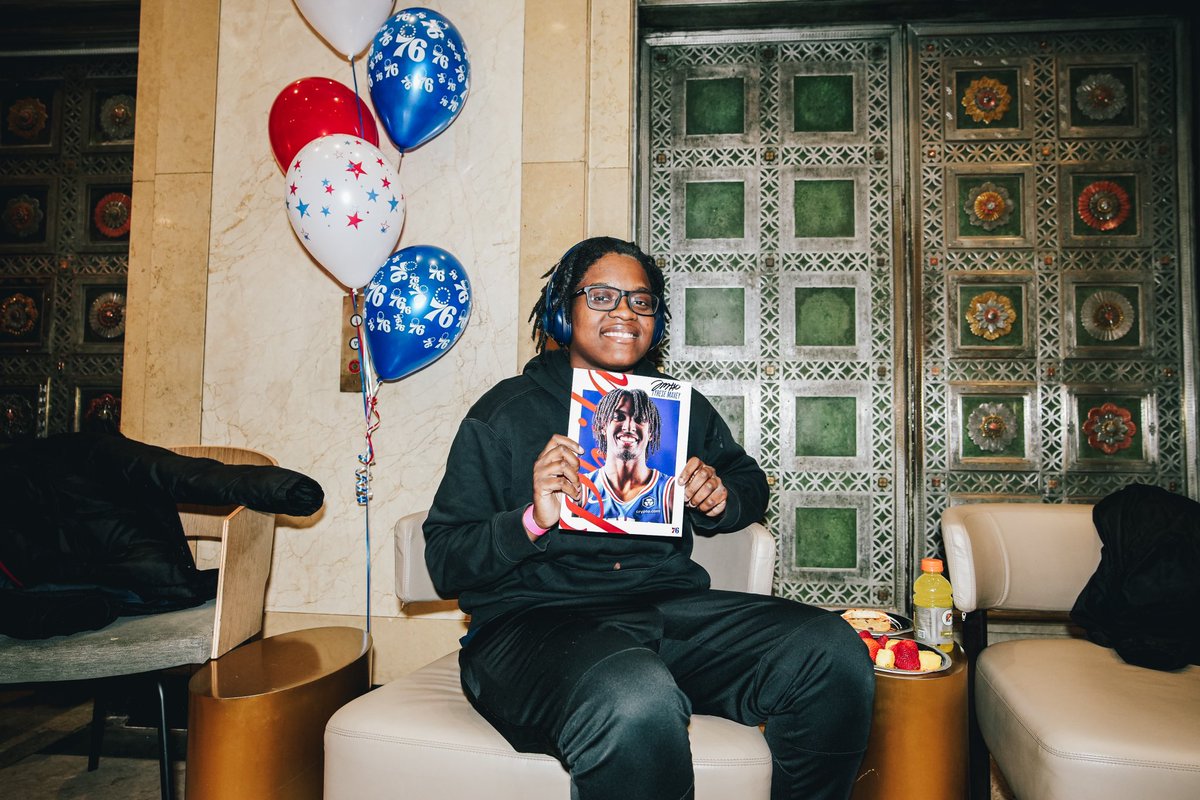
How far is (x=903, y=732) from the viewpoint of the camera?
1770 millimetres

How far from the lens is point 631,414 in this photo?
166cm

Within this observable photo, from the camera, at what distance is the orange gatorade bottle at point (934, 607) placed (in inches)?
80.8

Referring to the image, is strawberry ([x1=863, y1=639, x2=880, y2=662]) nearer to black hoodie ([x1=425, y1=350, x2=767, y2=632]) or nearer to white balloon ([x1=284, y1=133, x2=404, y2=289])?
black hoodie ([x1=425, y1=350, x2=767, y2=632])

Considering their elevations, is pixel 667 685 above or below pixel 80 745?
above

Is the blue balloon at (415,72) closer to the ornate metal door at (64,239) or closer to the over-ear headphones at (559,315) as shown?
the over-ear headphones at (559,315)

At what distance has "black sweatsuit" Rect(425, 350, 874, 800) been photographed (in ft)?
4.39

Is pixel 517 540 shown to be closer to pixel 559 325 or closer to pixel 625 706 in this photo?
pixel 625 706

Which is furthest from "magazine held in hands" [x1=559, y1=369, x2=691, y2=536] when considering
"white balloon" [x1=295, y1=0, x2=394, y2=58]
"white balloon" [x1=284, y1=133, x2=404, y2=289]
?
"white balloon" [x1=295, y1=0, x2=394, y2=58]

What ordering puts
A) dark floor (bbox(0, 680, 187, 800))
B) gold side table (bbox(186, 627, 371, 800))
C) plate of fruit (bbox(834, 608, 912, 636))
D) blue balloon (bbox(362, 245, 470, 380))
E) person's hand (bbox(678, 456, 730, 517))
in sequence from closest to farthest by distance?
person's hand (bbox(678, 456, 730, 517)) → gold side table (bbox(186, 627, 371, 800)) → plate of fruit (bbox(834, 608, 912, 636)) → dark floor (bbox(0, 680, 187, 800)) → blue balloon (bbox(362, 245, 470, 380))

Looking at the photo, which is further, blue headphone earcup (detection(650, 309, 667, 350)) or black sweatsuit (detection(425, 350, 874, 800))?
blue headphone earcup (detection(650, 309, 667, 350))

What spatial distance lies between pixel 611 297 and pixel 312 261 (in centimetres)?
206

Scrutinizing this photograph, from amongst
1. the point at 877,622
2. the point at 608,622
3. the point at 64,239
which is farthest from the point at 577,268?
the point at 64,239

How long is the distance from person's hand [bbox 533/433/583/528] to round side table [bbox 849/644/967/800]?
3.27 ft

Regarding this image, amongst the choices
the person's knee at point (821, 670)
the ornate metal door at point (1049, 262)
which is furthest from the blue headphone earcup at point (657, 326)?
the ornate metal door at point (1049, 262)
